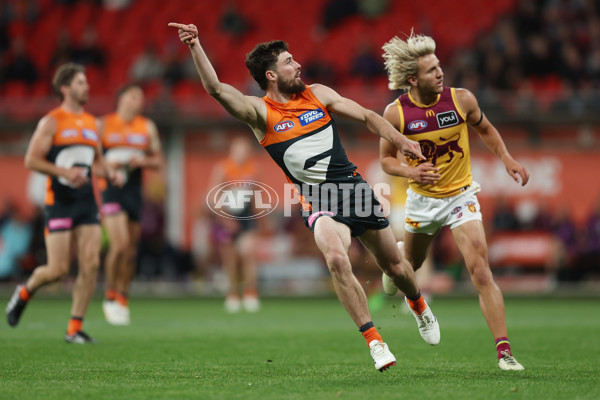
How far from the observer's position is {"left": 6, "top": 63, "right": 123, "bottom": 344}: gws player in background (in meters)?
9.18

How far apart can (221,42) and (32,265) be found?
797 cm

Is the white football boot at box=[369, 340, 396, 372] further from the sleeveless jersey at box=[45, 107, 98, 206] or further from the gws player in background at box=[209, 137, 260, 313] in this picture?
the gws player in background at box=[209, 137, 260, 313]

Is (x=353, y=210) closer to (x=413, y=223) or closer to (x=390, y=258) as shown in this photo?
(x=390, y=258)

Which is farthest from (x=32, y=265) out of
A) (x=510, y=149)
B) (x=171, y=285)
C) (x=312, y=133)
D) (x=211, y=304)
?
(x=312, y=133)

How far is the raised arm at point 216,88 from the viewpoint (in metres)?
6.64

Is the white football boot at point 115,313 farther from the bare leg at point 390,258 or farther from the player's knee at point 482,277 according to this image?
the player's knee at point 482,277

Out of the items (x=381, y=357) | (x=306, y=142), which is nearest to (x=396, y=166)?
(x=306, y=142)

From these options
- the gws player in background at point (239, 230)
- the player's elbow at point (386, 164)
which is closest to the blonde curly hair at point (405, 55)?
the player's elbow at point (386, 164)

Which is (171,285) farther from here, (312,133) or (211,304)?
(312,133)

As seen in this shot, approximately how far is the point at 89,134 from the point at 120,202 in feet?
8.30

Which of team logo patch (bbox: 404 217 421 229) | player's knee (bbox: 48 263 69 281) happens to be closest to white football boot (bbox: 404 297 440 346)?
team logo patch (bbox: 404 217 421 229)

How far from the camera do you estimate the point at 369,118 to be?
6.86m

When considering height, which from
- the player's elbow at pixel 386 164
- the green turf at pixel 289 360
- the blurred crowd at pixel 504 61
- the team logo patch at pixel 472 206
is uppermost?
the blurred crowd at pixel 504 61

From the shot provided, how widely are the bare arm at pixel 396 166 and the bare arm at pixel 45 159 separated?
3.18m
